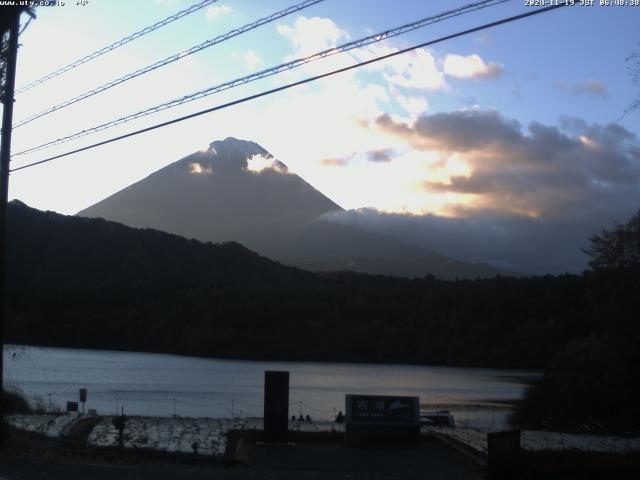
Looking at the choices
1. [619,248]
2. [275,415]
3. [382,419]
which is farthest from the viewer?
[619,248]

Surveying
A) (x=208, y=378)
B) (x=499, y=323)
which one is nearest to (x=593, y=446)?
(x=208, y=378)

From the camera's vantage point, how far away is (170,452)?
16.5 meters

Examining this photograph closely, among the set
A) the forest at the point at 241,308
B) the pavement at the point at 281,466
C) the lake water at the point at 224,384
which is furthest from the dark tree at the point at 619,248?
the forest at the point at 241,308

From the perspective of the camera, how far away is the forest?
349 feet

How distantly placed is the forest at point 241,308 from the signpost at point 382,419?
73362 mm

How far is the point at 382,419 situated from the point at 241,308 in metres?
104

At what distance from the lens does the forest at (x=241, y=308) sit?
349 feet

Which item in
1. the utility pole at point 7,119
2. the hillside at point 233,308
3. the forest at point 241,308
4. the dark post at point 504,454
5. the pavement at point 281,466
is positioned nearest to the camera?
the dark post at point 504,454

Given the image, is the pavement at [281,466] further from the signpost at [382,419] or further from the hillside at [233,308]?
the hillside at [233,308]

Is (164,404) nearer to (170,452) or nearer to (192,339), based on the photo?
(170,452)

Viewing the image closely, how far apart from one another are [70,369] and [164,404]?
33770mm

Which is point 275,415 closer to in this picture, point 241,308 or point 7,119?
point 7,119

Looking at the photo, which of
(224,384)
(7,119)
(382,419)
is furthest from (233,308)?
(7,119)

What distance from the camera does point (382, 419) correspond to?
1944cm
